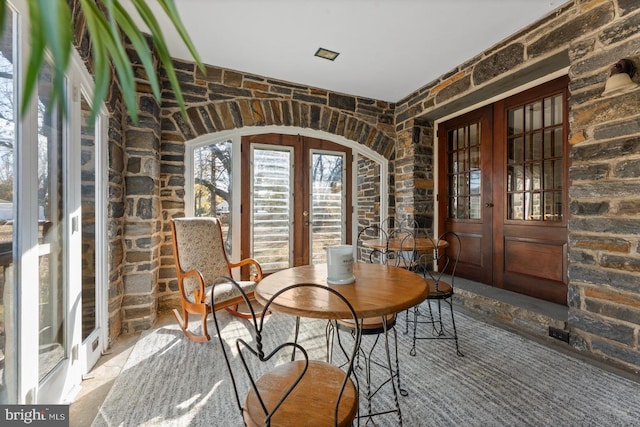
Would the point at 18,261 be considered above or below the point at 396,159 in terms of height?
below

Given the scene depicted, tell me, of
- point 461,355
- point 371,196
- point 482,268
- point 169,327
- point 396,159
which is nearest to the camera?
point 461,355

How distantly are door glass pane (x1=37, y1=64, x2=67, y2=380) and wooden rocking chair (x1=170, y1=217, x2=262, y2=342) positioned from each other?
0.85 metres

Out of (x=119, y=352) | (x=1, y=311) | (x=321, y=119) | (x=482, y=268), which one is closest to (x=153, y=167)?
(x=119, y=352)

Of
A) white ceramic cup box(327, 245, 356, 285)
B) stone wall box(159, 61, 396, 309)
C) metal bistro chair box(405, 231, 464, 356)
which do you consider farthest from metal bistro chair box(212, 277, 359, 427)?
stone wall box(159, 61, 396, 309)

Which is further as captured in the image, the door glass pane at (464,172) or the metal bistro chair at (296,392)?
the door glass pane at (464,172)

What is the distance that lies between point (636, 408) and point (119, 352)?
133 inches

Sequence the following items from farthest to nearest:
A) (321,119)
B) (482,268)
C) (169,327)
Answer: (321,119), (482,268), (169,327)

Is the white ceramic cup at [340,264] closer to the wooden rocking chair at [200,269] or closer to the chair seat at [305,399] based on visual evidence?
the chair seat at [305,399]

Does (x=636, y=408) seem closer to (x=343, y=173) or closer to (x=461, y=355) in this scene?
(x=461, y=355)

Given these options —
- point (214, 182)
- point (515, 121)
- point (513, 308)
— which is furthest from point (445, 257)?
point (214, 182)

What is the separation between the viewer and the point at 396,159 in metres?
4.20

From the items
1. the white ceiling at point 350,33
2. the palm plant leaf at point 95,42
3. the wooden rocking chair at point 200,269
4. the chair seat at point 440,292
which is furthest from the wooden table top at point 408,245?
the palm plant leaf at point 95,42
